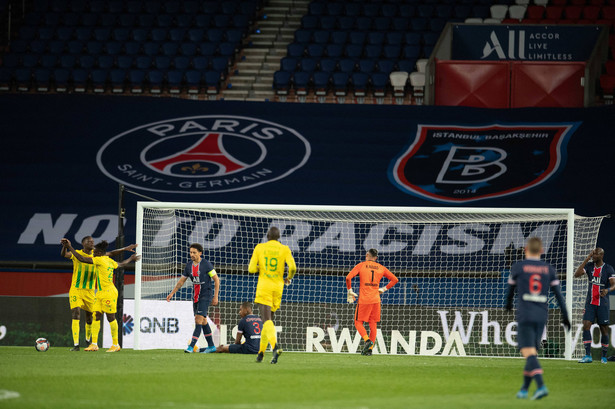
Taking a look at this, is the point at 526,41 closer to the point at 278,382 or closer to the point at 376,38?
the point at 376,38

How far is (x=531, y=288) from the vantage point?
8781mm

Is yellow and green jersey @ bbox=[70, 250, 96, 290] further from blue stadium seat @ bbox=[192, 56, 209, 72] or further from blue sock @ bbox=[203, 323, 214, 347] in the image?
blue stadium seat @ bbox=[192, 56, 209, 72]

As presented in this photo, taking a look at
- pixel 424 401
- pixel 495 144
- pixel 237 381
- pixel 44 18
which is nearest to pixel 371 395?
pixel 424 401

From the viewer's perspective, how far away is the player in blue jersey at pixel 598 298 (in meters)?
14.0

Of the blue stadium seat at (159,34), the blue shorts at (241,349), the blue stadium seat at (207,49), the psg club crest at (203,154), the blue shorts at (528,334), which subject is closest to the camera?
the blue shorts at (528,334)

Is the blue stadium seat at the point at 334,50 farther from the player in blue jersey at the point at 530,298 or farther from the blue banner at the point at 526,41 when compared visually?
the player in blue jersey at the point at 530,298

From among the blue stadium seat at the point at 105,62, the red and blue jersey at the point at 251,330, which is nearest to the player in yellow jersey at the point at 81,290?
the red and blue jersey at the point at 251,330

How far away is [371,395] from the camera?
28.8 feet

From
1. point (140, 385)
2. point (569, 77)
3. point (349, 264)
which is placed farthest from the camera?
point (569, 77)

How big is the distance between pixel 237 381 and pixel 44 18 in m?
21.8

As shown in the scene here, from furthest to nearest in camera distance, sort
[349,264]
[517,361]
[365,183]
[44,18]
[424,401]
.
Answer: [44,18], [365,183], [349,264], [517,361], [424,401]

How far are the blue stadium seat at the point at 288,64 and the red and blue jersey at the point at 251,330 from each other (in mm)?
13003

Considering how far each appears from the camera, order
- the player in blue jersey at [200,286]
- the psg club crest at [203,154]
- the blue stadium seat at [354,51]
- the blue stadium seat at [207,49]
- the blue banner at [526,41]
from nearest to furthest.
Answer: the player in blue jersey at [200,286], the psg club crest at [203,154], the blue banner at [526,41], the blue stadium seat at [354,51], the blue stadium seat at [207,49]

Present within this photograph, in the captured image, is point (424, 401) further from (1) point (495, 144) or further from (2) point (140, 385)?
(1) point (495, 144)
